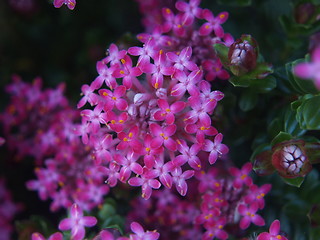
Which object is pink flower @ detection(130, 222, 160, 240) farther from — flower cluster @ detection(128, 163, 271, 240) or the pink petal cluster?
the pink petal cluster

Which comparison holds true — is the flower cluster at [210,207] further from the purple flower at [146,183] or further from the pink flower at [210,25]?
the pink flower at [210,25]

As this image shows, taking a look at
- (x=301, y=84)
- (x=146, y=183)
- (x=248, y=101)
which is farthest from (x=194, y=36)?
(x=146, y=183)

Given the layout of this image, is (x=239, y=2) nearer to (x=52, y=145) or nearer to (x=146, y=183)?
(x=146, y=183)

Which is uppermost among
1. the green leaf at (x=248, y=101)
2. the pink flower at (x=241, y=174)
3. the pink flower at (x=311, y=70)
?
the pink flower at (x=311, y=70)

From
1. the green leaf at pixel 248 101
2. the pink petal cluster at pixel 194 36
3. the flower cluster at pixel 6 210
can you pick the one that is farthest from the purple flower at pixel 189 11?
the flower cluster at pixel 6 210

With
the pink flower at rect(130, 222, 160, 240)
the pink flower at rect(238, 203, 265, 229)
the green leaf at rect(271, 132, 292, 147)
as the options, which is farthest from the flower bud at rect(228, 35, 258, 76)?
the pink flower at rect(130, 222, 160, 240)

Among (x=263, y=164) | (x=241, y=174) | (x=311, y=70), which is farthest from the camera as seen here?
(x=241, y=174)

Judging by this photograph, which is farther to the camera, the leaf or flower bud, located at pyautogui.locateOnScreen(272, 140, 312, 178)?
the leaf
